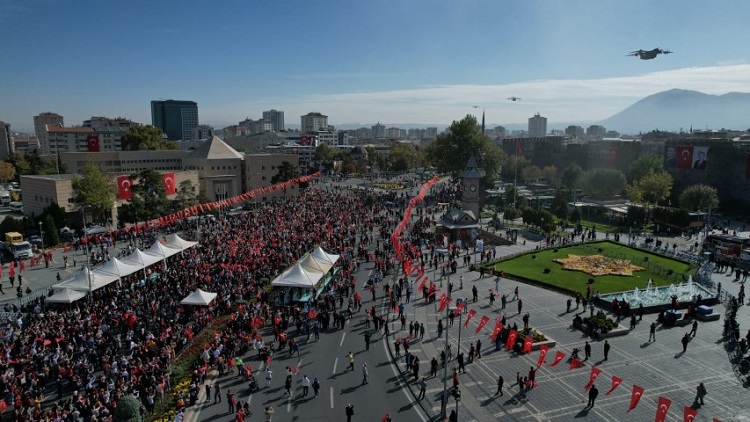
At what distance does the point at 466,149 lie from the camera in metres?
73.9

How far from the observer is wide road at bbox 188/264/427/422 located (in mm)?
17078

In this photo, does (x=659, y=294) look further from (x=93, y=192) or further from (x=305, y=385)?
(x=93, y=192)

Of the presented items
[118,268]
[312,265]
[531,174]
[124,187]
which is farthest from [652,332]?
[531,174]

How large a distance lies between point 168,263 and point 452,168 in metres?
50.2

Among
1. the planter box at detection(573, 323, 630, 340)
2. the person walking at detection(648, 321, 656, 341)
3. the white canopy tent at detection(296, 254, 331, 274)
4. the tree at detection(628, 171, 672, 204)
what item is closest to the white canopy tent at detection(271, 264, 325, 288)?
the white canopy tent at detection(296, 254, 331, 274)

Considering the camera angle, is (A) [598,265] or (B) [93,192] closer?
(A) [598,265]

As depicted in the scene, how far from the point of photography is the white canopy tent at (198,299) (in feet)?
80.7

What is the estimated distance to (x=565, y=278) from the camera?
32.9 metres

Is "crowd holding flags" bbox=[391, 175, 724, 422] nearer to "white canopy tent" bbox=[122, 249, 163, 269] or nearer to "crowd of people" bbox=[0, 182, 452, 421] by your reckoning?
"crowd of people" bbox=[0, 182, 452, 421]

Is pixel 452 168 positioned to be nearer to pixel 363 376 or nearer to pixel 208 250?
pixel 208 250

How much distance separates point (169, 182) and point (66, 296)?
32.5 m

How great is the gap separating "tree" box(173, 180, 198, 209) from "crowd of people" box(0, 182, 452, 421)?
15.2 metres

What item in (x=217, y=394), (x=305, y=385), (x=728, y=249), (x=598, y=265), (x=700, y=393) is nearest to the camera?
(x=700, y=393)

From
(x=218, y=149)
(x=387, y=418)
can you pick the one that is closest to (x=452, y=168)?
(x=218, y=149)
